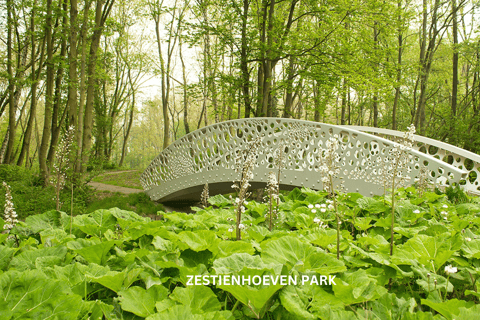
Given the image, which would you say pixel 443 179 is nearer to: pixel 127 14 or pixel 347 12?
pixel 347 12

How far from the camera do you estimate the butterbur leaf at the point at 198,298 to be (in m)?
0.81

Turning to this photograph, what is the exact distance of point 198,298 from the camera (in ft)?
2.71

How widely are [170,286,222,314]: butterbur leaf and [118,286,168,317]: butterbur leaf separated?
6cm

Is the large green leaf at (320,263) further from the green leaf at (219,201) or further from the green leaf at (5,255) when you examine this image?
the green leaf at (219,201)

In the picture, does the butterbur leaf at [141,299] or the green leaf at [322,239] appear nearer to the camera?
the butterbur leaf at [141,299]

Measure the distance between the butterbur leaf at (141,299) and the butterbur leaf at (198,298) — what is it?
0.19ft

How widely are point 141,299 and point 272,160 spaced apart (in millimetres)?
9104

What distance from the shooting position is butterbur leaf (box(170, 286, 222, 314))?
2.65ft

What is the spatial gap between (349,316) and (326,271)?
0.20 metres

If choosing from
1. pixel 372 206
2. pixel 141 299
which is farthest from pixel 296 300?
pixel 372 206

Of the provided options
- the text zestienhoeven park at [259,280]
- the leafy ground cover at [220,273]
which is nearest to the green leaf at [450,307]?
the leafy ground cover at [220,273]

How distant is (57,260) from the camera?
108cm

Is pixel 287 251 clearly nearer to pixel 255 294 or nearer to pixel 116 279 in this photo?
pixel 255 294

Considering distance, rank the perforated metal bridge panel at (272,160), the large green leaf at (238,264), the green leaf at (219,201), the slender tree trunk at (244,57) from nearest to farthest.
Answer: the large green leaf at (238,264) < the green leaf at (219,201) < the perforated metal bridge panel at (272,160) < the slender tree trunk at (244,57)
